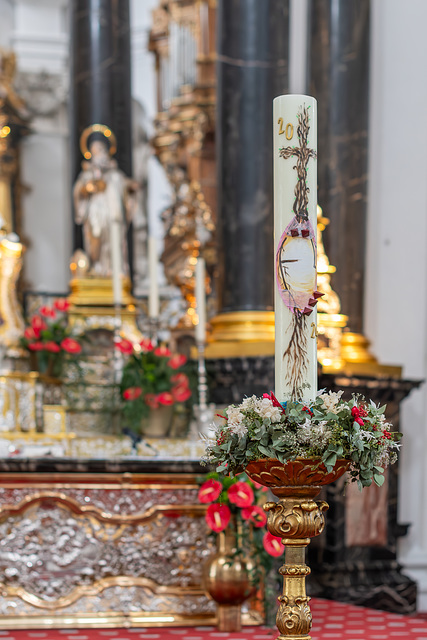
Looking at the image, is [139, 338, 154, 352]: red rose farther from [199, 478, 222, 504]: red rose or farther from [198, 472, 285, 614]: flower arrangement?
[199, 478, 222, 504]: red rose

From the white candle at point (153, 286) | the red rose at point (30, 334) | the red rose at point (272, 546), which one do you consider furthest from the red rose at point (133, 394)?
the red rose at point (272, 546)

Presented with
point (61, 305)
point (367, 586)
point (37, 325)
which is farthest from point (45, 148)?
point (367, 586)

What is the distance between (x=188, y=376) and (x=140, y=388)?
0.37 meters

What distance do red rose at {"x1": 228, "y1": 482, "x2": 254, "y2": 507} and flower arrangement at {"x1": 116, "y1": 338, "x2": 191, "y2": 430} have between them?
1.50 meters

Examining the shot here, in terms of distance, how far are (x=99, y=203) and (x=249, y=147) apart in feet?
5.39

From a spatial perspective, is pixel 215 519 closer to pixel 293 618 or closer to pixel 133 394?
pixel 293 618

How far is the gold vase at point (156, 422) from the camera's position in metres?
5.77

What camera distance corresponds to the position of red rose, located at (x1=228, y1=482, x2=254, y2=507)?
4.19 meters

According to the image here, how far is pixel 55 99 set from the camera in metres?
13.7

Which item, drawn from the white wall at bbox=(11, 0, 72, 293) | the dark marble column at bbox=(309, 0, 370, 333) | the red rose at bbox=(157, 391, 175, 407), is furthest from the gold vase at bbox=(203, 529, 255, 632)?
the white wall at bbox=(11, 0, 72, 293)

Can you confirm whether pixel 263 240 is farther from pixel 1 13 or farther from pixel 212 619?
pixel 1 13

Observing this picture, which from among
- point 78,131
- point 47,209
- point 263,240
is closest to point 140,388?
point 263,240

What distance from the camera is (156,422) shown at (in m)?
5.78

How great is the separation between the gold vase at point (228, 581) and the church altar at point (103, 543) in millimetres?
109
